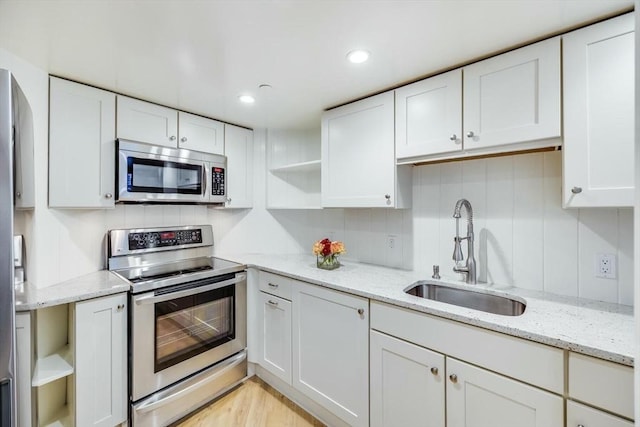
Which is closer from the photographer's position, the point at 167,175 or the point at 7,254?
the point at 7,254

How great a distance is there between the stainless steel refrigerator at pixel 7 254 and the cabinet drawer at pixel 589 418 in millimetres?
1796

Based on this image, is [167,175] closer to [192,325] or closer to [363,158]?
[192,325]

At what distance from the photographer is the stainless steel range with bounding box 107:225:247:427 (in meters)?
1.71

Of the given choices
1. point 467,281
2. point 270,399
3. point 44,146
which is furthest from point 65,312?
point 467,281

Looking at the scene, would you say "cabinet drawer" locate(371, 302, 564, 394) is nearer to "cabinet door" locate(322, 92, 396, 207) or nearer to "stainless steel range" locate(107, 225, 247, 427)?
"cabinet door" locate(322, 92, 396, 207)

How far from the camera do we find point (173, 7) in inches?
43.7

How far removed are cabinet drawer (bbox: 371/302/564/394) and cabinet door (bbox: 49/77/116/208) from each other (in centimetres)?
183

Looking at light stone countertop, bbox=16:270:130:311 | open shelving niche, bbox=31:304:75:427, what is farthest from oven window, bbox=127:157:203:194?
open shelving niche, bbox=31:304:75:427

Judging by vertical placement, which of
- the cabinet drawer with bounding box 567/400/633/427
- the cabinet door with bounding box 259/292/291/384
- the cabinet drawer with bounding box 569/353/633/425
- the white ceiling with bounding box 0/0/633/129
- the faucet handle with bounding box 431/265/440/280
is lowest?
the cabinet door with bounding box 259/292/291/384

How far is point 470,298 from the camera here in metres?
1.67

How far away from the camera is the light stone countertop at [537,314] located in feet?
3.29

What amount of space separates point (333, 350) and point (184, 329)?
3.25 ft

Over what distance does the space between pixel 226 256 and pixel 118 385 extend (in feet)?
4.07

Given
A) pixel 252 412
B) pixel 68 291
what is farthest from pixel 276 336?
pixel 68 291
